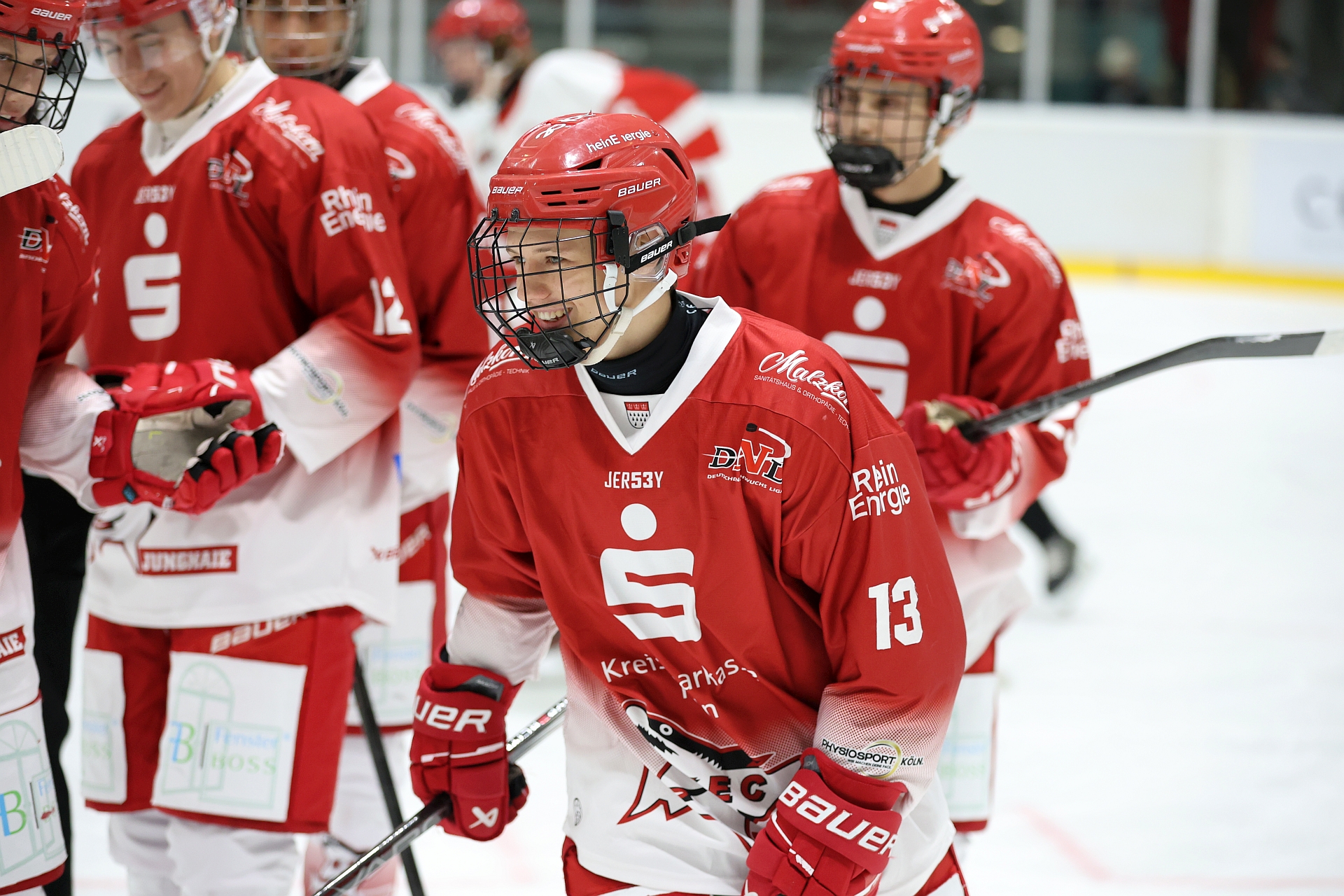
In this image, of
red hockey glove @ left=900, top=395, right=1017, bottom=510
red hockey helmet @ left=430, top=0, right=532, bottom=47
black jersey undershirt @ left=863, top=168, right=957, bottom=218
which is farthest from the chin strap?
red hockey helmet @ left=430, top=0, right=532, bottom=47

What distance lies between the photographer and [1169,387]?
7738 millimetres

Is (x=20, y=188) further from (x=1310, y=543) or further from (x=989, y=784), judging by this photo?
(x=1310, y=543)

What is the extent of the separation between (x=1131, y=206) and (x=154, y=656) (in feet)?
29.5

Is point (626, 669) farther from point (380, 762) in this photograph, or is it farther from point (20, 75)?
point (20, 75)

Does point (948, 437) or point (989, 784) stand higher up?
point (948, 437)

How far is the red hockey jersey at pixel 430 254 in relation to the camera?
2.35 meters

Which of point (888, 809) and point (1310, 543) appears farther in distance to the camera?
point (1310, 543)

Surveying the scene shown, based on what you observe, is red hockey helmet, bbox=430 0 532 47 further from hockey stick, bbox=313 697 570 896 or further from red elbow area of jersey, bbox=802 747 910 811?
red elbow area of jersey, bbox=802 747 910 811

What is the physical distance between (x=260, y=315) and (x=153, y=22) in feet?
1.39

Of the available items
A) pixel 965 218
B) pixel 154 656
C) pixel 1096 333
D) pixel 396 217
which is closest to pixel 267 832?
pixel 154 656

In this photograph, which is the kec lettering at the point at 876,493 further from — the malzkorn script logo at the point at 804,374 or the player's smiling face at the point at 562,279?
the player's smiling face at the point at 562,279

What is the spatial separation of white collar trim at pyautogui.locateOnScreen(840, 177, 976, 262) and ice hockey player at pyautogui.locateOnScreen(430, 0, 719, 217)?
8.85 ft

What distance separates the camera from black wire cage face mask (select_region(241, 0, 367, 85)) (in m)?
2.41

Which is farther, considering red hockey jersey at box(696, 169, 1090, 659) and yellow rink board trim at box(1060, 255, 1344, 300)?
yellow rink board trim at box(1060, 255, 1344, 300)
